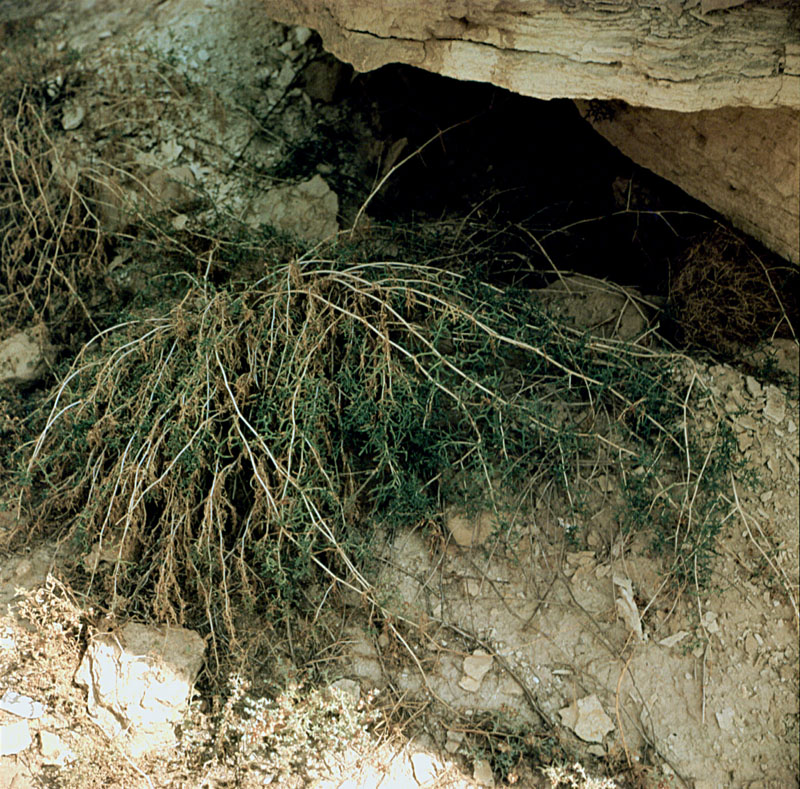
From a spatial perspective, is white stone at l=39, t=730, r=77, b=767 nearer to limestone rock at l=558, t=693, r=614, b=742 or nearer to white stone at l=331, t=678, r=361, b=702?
white stone at l=331, t=678, r=361, b=702

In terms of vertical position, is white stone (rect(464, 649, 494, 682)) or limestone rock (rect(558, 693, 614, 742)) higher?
white stone (rect(464, 649, 494, 682))

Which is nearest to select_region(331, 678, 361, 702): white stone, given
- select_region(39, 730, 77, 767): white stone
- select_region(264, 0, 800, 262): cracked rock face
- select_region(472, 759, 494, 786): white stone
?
select_region(472, 759, 494, 786): white stone

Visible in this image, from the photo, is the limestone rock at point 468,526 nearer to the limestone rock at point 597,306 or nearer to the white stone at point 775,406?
the limestone rock at point 597,306

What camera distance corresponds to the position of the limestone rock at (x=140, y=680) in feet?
8.66

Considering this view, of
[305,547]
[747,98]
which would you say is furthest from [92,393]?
[747,98]

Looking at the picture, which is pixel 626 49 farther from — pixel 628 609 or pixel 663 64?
pixel 628 609

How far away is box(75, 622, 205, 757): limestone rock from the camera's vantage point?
2641 millimetres

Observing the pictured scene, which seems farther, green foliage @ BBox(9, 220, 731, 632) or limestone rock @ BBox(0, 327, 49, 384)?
limestone rock @ BBox(0, 327, 49, 384)

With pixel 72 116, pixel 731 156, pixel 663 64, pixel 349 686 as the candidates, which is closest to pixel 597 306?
pixel 731 156


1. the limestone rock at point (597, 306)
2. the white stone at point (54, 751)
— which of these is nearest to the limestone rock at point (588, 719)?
the limestone rock at point (597, 306)

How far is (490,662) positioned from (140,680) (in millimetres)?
1131

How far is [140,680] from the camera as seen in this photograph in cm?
269

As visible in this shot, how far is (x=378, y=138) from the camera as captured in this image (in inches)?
159

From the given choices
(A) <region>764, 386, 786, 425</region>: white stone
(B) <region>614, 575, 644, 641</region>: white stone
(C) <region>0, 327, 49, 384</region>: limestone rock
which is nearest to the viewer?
(B) <region>614, 575, 644, 641</region>: white stone
